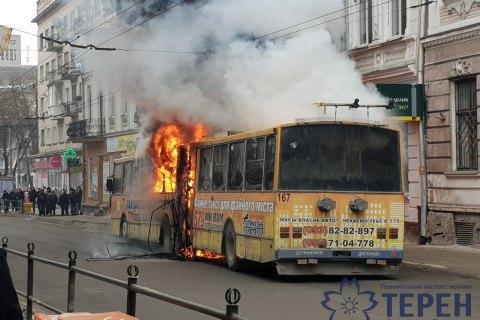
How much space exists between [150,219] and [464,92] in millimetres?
8422

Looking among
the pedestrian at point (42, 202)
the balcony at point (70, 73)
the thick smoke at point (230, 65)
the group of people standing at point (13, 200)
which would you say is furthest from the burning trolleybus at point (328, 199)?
the group of people standing at point (13, 200)

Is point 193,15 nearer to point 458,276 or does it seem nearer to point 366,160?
point 366,160

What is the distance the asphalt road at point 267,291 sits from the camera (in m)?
10.6

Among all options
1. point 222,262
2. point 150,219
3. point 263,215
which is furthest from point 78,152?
point 263,215

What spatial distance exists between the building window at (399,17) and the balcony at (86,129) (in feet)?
86.0

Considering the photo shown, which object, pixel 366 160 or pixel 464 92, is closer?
pixel 366 160

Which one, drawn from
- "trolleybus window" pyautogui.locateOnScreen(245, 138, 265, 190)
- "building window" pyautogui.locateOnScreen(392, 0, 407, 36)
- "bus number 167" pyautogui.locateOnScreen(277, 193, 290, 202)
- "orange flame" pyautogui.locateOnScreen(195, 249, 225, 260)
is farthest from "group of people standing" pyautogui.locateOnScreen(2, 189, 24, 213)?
"bus number 167" pyautogui.locateOnScreen(277, 193, 290, 202)

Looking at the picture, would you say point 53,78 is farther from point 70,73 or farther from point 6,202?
point 6,202

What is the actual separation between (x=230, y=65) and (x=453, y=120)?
20.6 feet

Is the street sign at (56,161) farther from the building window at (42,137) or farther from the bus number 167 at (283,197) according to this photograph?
the bus number 167 at (283,197)

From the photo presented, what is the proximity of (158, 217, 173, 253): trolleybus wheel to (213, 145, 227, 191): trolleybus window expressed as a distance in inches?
120

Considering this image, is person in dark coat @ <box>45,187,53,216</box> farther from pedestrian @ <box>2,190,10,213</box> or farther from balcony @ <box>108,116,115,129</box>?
pedestrian @ <box>2,190,10,213</box>

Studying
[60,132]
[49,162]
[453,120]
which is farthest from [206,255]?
[49,162]

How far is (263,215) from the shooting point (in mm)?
14328
